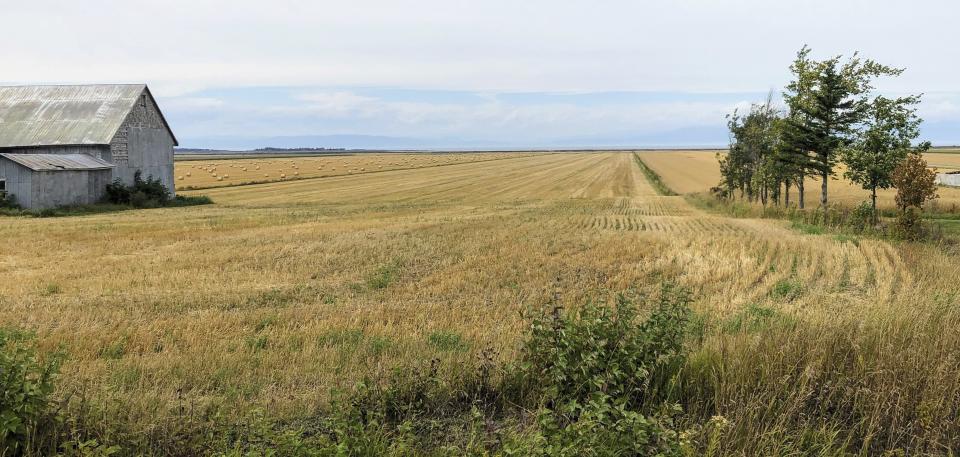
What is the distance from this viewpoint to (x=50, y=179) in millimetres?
34562

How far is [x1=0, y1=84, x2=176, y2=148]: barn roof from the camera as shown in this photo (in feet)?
129

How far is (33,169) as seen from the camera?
33.3 meters

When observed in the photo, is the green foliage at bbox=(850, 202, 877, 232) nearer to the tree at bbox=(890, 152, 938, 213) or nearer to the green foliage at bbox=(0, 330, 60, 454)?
the tree at bbox=(890, 152, 938, 213)

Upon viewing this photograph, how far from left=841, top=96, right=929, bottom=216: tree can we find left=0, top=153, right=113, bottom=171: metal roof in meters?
44.1

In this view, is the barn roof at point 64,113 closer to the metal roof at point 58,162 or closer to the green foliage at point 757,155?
the metal roof at point 58,162

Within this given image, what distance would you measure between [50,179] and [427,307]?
33469mm

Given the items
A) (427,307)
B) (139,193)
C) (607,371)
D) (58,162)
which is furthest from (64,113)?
(607,371)

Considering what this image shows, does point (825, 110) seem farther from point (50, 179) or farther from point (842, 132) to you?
point (50, 179)

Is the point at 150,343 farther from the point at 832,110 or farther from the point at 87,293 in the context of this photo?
the point at 832,110

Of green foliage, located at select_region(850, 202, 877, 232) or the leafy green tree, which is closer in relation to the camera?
green foliage, located at select_region(850, 202, 877, 232)

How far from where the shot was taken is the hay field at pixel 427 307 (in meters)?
5.57

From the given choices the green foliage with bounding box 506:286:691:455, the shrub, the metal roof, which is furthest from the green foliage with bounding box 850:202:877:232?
the shrub

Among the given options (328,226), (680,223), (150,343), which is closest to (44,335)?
(150,343)

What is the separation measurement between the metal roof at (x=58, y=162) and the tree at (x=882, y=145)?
145ft
